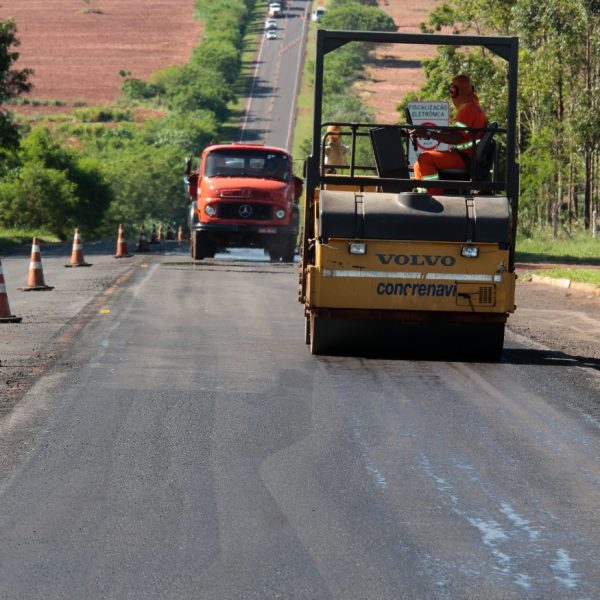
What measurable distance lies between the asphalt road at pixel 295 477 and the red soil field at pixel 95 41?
144617 millimetres

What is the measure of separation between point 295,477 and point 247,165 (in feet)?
75.3

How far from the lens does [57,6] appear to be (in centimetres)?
18862

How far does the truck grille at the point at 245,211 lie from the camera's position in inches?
1171

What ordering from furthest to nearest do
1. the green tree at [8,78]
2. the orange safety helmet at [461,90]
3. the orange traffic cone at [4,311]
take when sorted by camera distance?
the green tree at [8,78], the orange traffic cone at [4,311], the orange safety helmet at [461,90]

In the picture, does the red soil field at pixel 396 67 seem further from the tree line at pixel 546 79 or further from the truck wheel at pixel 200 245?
the truck wheel at pixel 200 245

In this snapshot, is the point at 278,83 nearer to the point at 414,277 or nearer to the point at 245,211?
the point at 245,211

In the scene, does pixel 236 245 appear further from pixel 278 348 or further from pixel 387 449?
pixel 387 449

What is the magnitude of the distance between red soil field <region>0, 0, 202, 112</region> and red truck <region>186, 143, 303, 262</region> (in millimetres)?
125652

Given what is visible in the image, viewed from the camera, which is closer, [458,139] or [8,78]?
[458,139]

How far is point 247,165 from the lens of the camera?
30.4 metres

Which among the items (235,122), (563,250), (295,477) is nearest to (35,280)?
(295,477)

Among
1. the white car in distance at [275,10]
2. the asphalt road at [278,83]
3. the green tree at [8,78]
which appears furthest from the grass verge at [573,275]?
the white car in distance at [275,10]

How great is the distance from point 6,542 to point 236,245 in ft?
79.1

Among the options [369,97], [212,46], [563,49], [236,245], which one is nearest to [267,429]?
[236,245]
